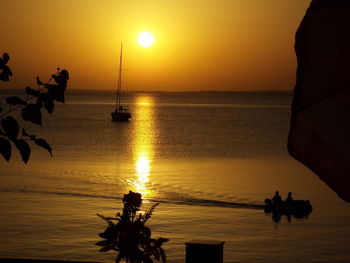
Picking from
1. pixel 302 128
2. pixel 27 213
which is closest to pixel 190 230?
pixel 27 213

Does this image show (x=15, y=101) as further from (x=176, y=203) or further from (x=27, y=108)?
(x=176, y=203)

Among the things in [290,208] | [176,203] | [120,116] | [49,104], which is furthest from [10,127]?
[120,116]

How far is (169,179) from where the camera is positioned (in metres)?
59.3

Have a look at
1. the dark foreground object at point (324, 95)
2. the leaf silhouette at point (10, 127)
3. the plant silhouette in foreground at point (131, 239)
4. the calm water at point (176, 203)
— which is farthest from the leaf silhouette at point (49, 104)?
the calm water at point (176, 203)

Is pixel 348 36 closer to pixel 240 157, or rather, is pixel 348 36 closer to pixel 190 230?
pixel 190 230

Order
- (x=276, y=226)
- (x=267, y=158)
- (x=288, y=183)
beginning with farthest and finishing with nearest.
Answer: (x=267, y=158) → (x=288, y=183) → (x=276, y=226)

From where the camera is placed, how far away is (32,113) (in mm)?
3141

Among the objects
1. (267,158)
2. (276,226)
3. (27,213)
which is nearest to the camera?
(276,226)

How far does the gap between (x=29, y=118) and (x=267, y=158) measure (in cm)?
7869

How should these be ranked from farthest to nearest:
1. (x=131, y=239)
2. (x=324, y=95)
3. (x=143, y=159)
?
1. (x=143, y=159)
2. (x=131, y=239)
3. (x=324, y=95)

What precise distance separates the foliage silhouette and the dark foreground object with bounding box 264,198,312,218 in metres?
38.5

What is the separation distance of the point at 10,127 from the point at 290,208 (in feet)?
129

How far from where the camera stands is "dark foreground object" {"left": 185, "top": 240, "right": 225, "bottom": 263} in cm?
630

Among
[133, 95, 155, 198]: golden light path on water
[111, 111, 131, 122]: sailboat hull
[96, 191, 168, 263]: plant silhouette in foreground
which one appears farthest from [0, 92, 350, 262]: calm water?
[111, 111, 131, 122]: sailboat hull
